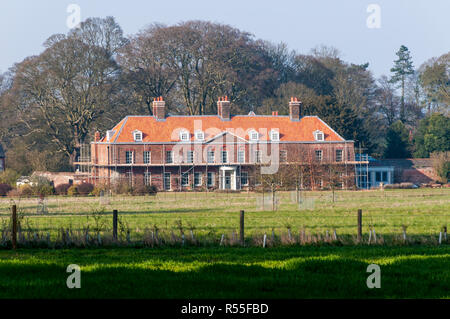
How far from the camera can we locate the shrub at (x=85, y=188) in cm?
4970

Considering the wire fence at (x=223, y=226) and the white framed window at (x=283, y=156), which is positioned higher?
the white framed window at (x=283, y=156)

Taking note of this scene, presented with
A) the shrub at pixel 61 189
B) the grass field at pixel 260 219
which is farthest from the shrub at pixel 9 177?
the grass field at pixel 260 219

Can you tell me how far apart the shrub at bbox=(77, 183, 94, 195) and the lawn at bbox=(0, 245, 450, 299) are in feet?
114

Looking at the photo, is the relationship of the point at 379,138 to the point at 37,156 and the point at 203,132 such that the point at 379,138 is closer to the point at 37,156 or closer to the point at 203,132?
the point at 203,132

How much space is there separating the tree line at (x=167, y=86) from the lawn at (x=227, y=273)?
151 feet

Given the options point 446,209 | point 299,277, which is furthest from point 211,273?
point 446,209

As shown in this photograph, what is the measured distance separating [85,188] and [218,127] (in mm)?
14903

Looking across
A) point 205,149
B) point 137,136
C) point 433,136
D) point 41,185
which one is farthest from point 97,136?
point 433,136

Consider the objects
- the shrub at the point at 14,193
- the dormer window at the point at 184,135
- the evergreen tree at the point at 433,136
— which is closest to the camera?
the shrub at the point at 14,193

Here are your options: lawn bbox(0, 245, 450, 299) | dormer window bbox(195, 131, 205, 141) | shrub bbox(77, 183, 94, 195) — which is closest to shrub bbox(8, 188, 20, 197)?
shrub bbox(77, 183, 94, 195)

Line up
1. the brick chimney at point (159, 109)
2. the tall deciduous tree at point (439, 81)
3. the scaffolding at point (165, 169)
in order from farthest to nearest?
the tall deciduous tree at point (439, 81) → the brick chimney at point (159, 109) → the scaffolding at point (165, 169)

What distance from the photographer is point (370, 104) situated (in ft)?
268

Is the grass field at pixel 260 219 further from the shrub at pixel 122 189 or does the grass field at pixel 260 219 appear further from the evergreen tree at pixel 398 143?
the evergreen tree at pixel 398 143

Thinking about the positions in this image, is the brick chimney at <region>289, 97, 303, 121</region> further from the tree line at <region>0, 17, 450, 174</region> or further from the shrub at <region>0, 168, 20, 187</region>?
the shrub at <region>0, 168, 20, 187</region>
